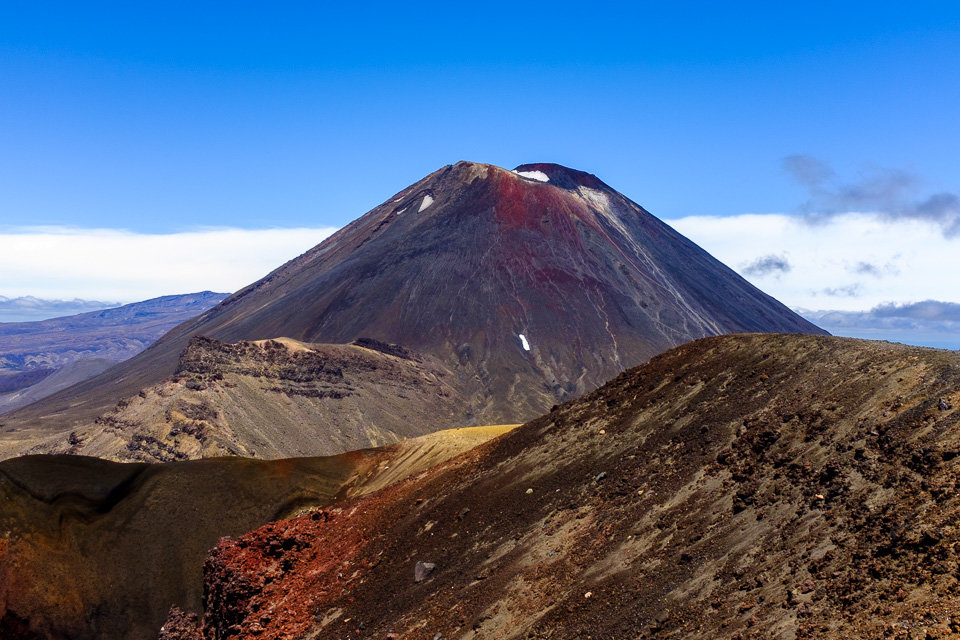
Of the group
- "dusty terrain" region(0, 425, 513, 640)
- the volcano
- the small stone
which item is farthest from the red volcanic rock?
the volcano

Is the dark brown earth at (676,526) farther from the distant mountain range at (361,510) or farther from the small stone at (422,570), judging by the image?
the small stone at (422,570)

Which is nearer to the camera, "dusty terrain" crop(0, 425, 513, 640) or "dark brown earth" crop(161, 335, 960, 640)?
"dark brown earth" crop(161, 335, 960, 640)

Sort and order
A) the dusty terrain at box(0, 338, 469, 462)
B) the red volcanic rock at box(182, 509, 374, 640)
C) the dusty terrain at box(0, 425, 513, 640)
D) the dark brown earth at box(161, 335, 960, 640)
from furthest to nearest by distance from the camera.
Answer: the dusty terrain at box(0, 338, 469, 462)
the dusty terrain at box(0, 425, 513, 640)
the red volcanic rock at box(182, 509, 374, 640)
the dark brown earth at box(161, 335, 960, 640)

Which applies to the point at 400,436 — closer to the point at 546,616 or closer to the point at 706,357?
the point at 706,357

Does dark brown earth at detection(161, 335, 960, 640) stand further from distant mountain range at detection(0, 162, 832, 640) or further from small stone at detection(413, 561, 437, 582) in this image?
small stone at detection(413, 561, 437, 582)

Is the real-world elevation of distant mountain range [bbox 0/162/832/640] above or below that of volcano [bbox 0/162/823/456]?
below

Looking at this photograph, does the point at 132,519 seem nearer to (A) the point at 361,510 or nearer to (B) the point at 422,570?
(A) the point at 361,510

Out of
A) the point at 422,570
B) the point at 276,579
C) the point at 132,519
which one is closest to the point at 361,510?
the point at 276,579
